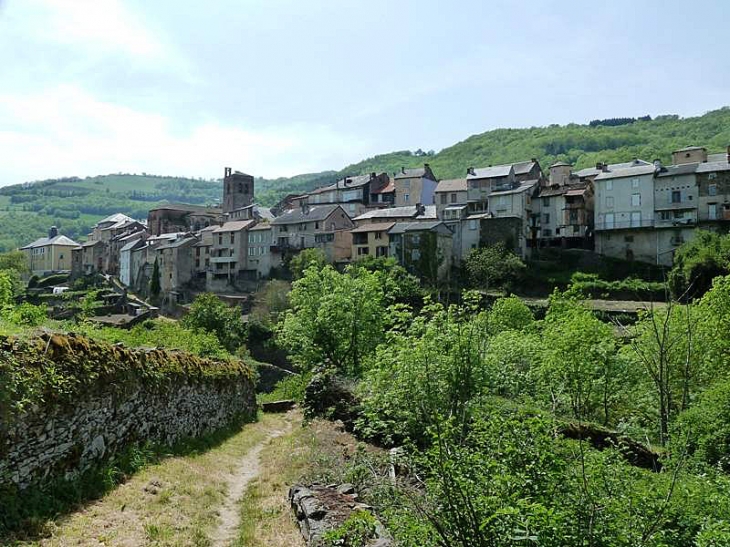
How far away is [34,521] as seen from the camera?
328 inches

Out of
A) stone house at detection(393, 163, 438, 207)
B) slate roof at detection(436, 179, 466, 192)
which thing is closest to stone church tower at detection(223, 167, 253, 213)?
stone house at detection(393, 163, 438, 207)

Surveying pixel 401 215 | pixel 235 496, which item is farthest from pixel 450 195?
pixel 235 496

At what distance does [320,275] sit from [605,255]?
3834cm

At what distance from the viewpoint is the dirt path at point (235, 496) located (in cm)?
1029

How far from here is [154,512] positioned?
10.2 meters

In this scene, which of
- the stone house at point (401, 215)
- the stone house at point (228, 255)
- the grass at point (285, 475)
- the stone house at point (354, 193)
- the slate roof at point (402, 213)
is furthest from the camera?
the stone house at point (354, 193)

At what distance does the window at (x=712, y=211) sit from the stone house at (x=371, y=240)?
3349cm

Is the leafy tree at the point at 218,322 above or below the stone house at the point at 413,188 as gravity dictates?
below

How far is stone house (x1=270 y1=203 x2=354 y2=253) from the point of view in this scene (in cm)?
7769

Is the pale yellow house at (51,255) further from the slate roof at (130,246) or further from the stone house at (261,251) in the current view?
the stone house at (261,251)

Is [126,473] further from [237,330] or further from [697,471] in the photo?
[237,330]

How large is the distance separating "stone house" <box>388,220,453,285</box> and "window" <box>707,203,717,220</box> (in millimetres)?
26489

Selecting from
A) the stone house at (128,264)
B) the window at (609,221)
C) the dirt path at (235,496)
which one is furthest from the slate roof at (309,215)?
the dirt path at (235,496)

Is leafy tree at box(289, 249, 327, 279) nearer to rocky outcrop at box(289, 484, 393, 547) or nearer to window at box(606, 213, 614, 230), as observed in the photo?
window at box(606, 213, 614, 230)
